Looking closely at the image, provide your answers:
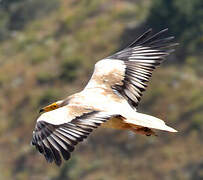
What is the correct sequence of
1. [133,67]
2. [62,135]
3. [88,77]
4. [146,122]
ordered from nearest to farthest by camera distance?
[62,135] < [146,122] < [133,67] < [88,77]

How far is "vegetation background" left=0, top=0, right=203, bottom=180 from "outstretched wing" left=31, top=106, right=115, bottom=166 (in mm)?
24066

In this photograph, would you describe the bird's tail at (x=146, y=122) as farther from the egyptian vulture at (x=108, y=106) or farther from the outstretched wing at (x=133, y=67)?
the outstretched wing at (x=133, y=67)

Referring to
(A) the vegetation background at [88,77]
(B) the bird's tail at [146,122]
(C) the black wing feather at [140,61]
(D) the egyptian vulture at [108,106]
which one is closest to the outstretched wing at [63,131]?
(D) the egyptian vulture at [108,106]

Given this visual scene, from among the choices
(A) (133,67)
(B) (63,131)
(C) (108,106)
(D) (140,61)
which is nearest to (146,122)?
(C) (108,106)

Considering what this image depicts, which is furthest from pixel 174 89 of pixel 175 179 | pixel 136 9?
pixel 136 9

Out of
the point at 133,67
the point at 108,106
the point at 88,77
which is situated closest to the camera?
the point at 108,106

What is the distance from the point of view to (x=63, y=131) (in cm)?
941

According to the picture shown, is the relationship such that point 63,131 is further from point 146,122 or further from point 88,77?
point 88,77

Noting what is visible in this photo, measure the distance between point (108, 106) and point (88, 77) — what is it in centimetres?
3434

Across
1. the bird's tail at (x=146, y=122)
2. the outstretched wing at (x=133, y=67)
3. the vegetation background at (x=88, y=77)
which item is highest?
the outstretched wing at (x=133, y=67)

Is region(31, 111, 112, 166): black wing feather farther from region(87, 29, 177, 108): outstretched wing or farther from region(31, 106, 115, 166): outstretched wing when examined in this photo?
region(87, 29, 177, 108): outstretched wing

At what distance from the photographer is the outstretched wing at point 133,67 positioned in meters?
11.4

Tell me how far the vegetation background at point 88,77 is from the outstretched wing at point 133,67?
2163 centimetres

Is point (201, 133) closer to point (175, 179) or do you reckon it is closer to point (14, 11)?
point (175, 179)
